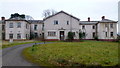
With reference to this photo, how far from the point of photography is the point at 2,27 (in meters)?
39.0

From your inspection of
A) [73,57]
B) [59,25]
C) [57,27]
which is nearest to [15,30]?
[57,27]

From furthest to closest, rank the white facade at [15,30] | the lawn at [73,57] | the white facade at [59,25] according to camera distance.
→ the white facade at [15,30] < the white facade at [59,25] < the lawn at [73,57]


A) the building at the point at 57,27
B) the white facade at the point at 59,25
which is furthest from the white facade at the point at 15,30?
the white facade at the point at 59,25

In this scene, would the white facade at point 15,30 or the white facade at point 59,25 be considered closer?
the white facade at point 59,25

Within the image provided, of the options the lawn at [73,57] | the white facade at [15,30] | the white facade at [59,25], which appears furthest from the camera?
the white facade at [15,30]

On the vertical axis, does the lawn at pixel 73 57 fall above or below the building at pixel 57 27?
below

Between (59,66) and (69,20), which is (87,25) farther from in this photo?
(59,66)

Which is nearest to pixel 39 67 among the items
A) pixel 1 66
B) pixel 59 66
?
pixel 59 66

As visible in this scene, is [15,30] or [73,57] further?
[15,30]

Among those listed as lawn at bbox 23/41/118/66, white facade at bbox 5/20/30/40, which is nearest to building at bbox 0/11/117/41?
white facade at bbox 5/20/30/40

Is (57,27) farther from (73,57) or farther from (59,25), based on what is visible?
(73,57)

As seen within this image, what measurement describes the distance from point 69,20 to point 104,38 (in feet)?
43.2

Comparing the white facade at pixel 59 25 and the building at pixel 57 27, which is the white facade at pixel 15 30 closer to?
the building at pixel 57 27

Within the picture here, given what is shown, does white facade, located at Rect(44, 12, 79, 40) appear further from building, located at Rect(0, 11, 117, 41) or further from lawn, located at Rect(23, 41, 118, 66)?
lawn, located at Rect(23, 41, 118, 66)
